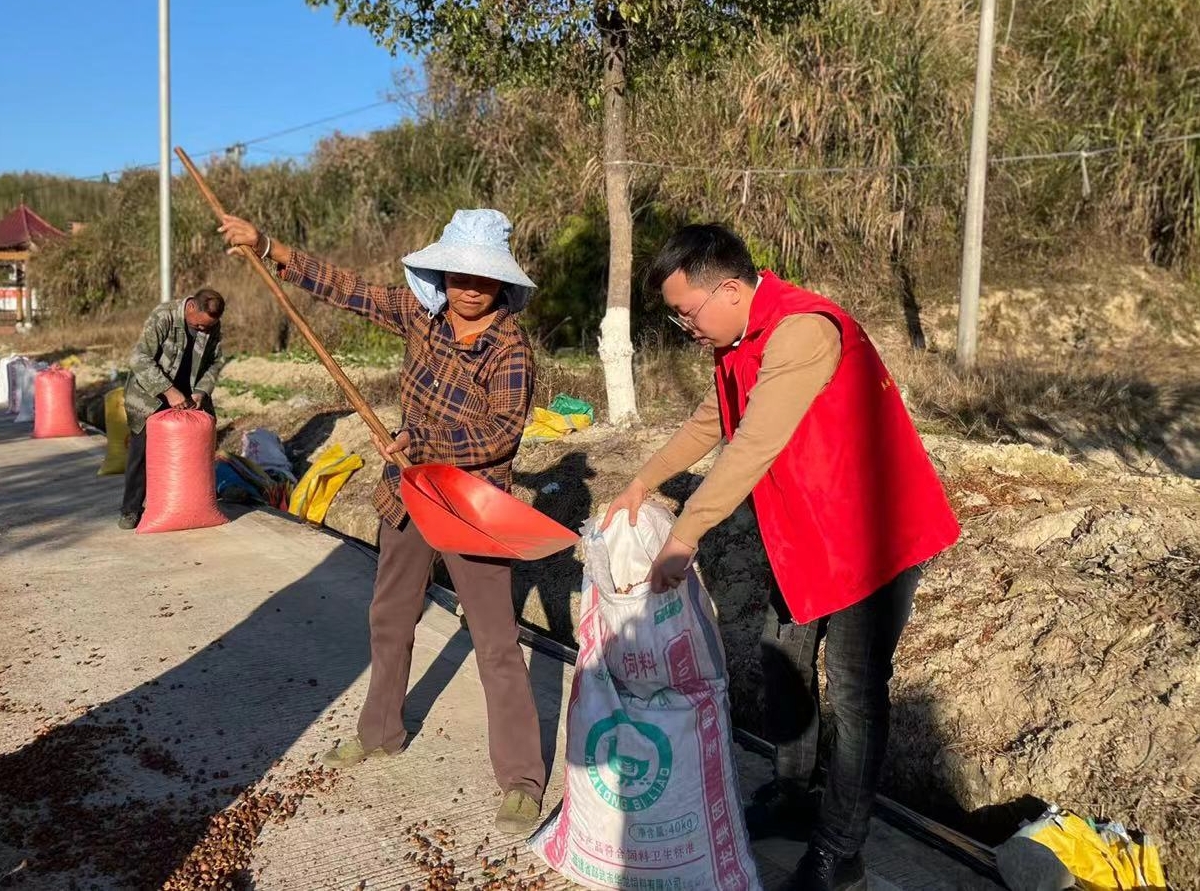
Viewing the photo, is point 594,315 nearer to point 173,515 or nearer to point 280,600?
point 173,515

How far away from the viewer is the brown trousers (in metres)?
3.39

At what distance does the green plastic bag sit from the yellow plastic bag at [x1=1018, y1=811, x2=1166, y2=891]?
19.5 ft

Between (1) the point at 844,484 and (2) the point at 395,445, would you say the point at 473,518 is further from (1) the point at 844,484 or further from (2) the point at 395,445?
(1) the point at 844,484

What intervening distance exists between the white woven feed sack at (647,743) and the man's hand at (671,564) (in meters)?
0.10

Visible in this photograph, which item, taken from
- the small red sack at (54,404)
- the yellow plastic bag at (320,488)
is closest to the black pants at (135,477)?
the yellow plastic bag at (320,488)

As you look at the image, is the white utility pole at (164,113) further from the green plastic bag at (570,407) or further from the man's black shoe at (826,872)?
the man's black shoe at (826,872)

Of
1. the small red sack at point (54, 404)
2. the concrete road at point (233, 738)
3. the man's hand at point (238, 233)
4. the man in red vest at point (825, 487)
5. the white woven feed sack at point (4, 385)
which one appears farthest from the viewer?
the white woven feed sack at point (4, 385)

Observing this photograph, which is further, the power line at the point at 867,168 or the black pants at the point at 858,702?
the power line at the point at 867,168

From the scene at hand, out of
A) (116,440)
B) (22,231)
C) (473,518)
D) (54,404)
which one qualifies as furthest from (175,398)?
(22,231)

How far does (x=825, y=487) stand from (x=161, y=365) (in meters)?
5.80

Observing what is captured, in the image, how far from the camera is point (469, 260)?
336 centimetres

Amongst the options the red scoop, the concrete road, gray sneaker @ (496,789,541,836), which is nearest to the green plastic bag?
the concrete road

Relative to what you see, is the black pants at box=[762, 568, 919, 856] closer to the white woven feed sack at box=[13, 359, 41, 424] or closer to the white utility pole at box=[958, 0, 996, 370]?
the white utility pole at box=[958, 0, 996, 370]

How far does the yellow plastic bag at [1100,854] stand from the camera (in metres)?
2.91
